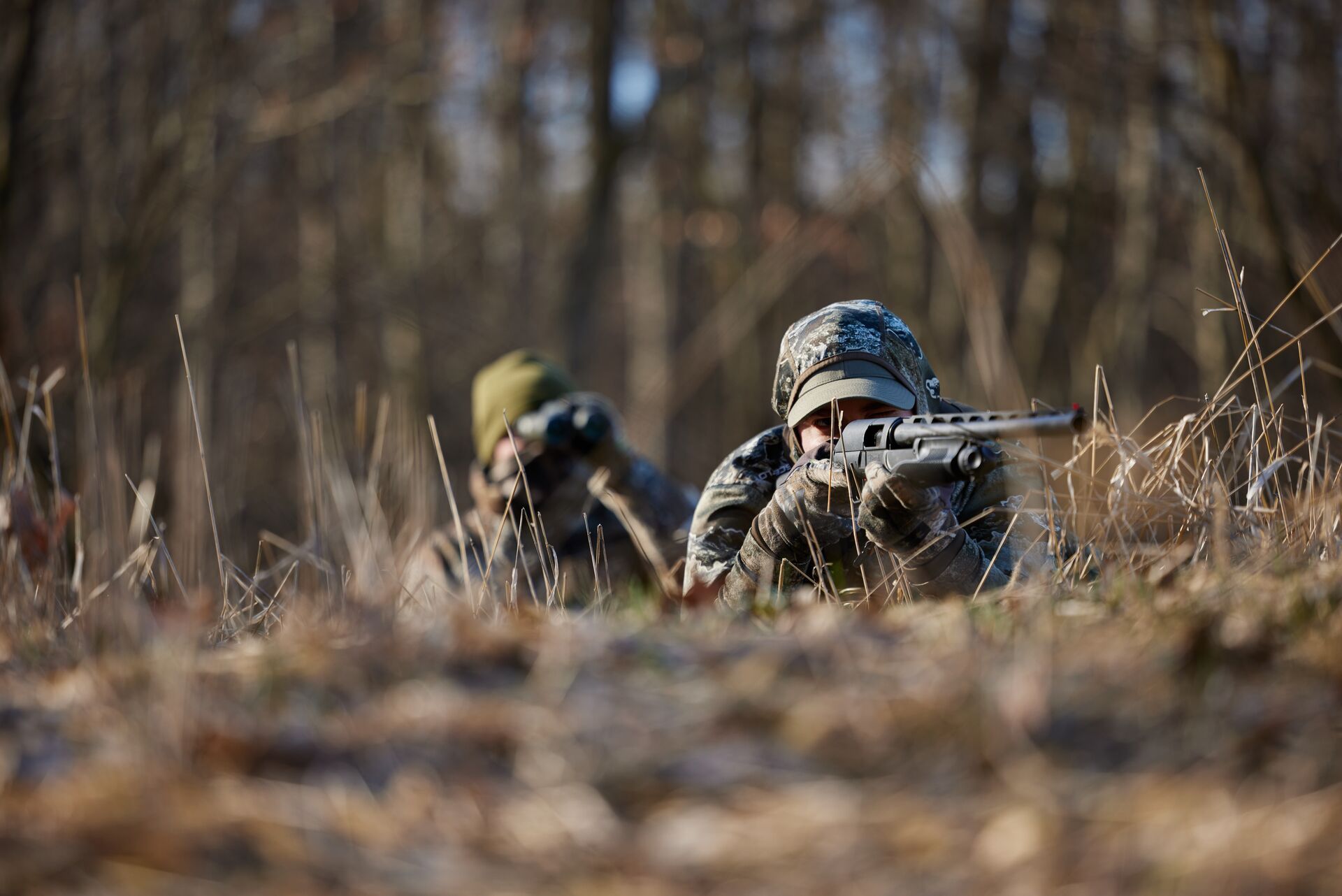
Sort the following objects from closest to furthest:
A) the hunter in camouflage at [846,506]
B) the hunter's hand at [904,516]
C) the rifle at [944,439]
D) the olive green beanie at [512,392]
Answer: the rifle at [944,439], the hunter's hand at [904,516], the hunter in camouflage at [846,506], the olive green beanie at [512,392]

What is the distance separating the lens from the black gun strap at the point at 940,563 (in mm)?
2979

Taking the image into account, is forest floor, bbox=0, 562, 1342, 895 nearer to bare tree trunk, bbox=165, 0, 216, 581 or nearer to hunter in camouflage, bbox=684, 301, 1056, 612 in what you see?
bare tree trunk, bbox=165, 0, 216, 581

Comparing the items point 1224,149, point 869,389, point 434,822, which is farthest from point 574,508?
point 1224,149

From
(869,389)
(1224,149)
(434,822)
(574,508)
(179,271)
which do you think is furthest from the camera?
(179,271)

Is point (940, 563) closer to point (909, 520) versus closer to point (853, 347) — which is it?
point (909, 520)

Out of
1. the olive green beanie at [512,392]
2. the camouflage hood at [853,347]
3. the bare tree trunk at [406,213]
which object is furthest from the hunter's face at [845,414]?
the bare tree trunk at [406,213]

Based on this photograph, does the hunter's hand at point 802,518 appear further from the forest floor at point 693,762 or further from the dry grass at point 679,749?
the forest floor at point 693,762

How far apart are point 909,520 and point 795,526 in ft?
1.11

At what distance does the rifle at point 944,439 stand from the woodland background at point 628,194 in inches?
4.9

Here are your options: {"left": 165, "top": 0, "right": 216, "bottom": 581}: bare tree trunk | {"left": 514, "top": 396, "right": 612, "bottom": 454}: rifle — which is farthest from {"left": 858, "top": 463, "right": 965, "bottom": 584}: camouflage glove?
{"left": 514, "top": 396, "right": 612, "bottom": 454}: rifle

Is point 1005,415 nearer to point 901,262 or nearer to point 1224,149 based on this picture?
point 1224,149

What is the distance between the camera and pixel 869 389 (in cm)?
317

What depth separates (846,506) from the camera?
303cm

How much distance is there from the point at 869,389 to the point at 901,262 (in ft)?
37.8
